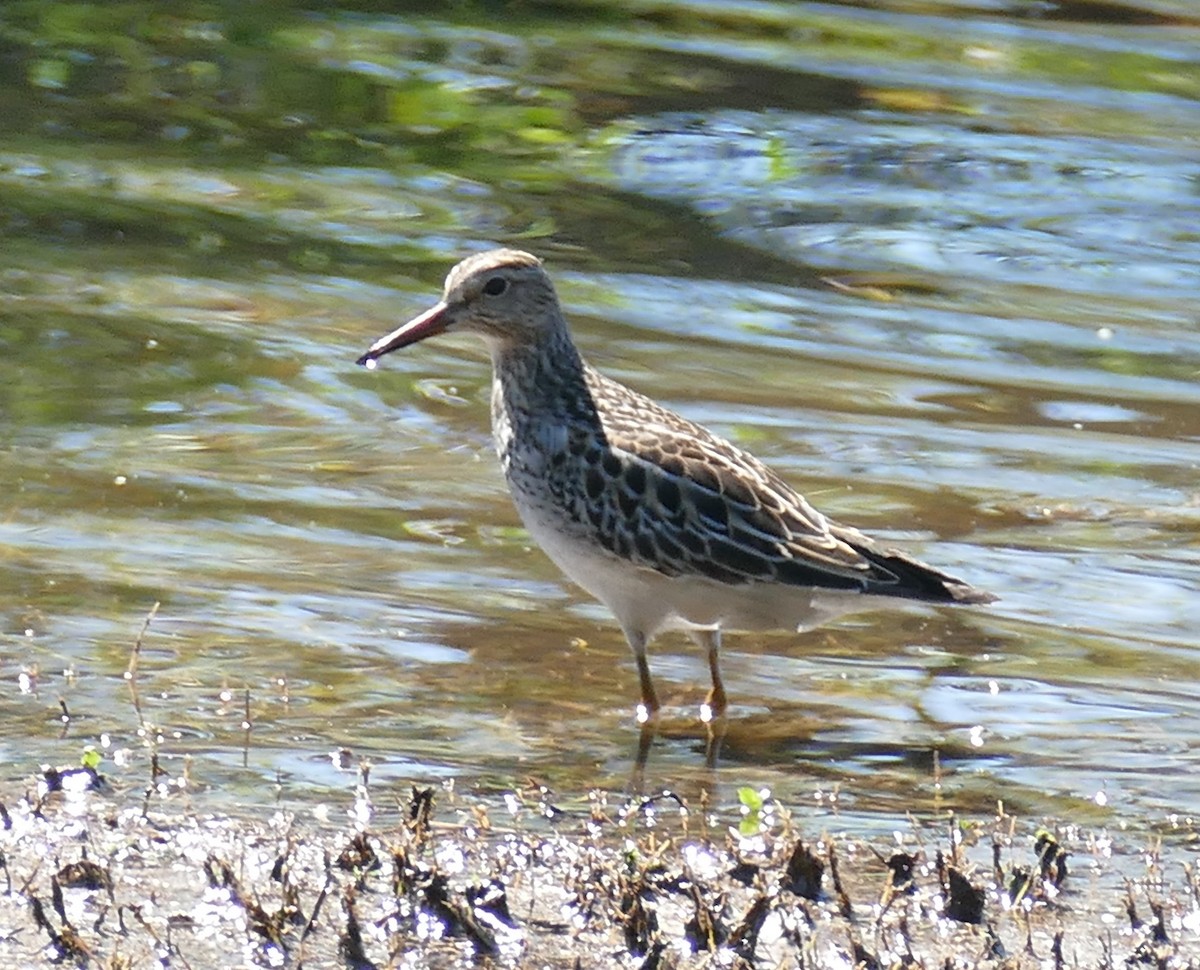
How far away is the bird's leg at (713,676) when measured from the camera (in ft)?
22.5

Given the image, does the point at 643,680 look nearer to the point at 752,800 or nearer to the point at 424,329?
the point at 424,329

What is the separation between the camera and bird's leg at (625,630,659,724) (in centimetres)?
684

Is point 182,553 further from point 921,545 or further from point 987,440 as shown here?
point 987,440

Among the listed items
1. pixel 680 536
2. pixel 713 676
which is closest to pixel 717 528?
pixel 680 536

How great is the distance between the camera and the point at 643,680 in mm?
6895

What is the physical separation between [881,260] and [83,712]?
262 inches

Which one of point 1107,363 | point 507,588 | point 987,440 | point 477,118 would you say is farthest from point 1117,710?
point 477,118

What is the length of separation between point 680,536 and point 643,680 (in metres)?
0.44

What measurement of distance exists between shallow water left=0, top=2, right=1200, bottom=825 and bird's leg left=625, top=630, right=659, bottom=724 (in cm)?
8

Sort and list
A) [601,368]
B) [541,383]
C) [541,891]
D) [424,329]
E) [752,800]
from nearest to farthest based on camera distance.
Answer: [541,891] < [752,800] < [541,383] < [424,329] < [601,368]

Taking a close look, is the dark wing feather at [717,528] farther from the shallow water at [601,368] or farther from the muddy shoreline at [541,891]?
the muddy shoreline at [541,891]

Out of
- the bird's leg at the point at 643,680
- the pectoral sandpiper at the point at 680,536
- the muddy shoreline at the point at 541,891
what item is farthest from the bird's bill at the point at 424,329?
the muddy shoreline at the point at 541,891

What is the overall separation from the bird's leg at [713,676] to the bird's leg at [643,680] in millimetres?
145

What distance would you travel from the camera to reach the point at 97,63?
14328 mm
